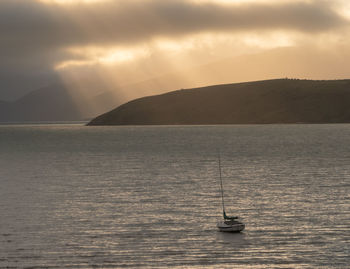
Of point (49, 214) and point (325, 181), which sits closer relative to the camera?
point (49, 214)

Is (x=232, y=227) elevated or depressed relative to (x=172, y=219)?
depressed

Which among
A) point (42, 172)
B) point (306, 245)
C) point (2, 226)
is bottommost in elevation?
point (306, 245)

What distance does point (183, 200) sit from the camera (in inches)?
2505

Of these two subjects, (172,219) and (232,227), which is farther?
(172,219)

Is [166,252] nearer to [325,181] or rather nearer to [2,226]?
[2,226]

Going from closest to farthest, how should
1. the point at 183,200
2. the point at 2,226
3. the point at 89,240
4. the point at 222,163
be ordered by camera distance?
1. the point at 89,240
2. the point at 2,226
3. the point at 183,200
4. the point at 222,163

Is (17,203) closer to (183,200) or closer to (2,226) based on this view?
(2,226)

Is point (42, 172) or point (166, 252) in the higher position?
point (42, 172)

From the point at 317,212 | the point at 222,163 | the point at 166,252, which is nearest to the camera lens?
the point at 166,252

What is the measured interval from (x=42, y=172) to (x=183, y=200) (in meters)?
46.5

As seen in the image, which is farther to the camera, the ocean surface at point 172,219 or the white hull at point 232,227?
the white hull at point 232,227

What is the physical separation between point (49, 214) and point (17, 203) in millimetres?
9825

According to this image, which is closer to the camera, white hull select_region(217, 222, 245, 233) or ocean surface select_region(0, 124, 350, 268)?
ocean surface select_region(0, 124, 350, 268)

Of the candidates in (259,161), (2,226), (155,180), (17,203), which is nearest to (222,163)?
(259,161)
